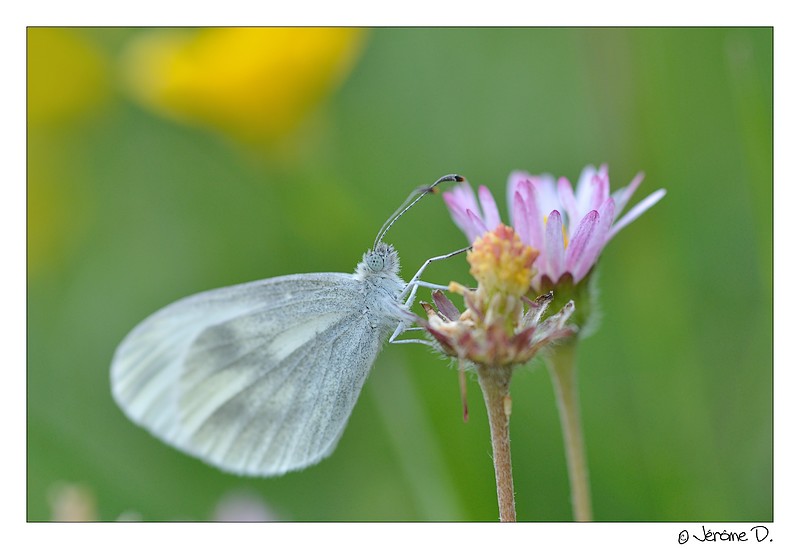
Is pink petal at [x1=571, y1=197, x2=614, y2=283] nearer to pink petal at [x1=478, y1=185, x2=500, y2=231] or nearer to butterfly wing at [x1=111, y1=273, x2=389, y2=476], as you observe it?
pink petal at [x1=478, y1=185, x2=500, y2=231]

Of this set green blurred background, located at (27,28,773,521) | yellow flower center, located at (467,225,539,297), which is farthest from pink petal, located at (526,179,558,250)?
green blurred background, located at (27,28,773,521)

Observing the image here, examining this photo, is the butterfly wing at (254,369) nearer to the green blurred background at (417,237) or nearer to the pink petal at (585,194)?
the green blurred background at (417,237)

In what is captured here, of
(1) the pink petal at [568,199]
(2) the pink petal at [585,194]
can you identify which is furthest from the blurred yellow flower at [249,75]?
(1) the pink petal at [568,199]

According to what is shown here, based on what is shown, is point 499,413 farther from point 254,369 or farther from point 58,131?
point 58,131

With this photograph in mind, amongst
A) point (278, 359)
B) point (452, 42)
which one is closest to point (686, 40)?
point (452, 42)

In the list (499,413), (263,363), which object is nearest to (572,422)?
(499,413)
